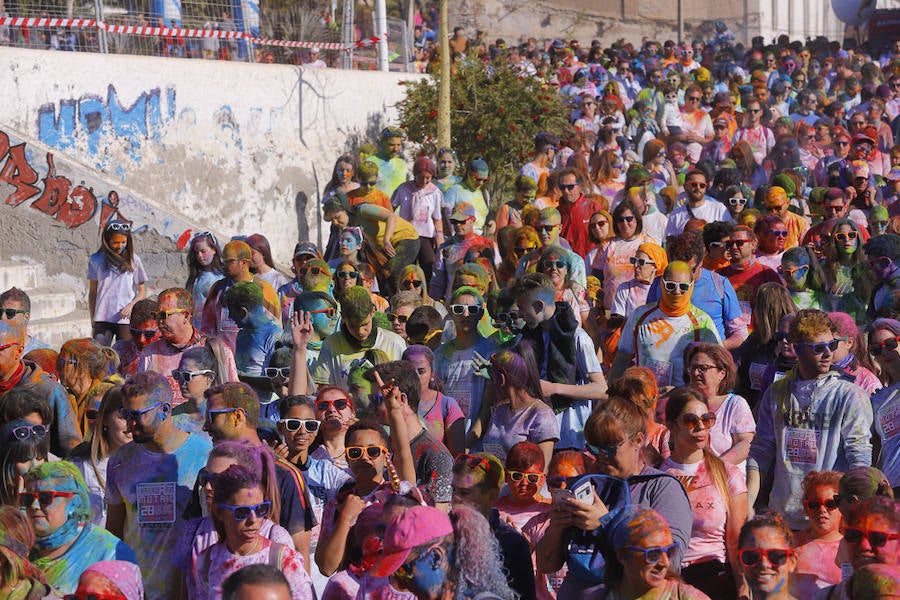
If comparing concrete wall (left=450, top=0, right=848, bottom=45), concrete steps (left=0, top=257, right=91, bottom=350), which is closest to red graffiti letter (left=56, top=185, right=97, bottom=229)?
concrete steps (left=0, top=257, right=91, bottom=350)

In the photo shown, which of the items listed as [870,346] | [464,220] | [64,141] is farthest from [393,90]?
[870,346]

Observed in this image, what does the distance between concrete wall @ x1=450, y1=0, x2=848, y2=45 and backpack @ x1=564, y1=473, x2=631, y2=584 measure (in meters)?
32.0

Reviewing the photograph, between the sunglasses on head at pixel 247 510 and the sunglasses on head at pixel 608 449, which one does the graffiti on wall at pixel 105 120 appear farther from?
the sunglasses on head at pixel 608 449

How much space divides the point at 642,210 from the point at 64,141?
6407mm

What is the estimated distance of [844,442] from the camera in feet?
20.4

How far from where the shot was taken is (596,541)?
450 centimetres

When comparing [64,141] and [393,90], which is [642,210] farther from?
[393,90]

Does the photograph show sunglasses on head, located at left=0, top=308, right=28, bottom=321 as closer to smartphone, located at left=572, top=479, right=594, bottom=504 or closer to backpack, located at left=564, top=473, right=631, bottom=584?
backpack, located at left=564, top=473, right=631, bottom=584

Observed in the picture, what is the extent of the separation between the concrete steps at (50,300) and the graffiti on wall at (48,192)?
0.55 meters

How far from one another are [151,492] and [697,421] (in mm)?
2266

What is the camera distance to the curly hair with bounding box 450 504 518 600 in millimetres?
4160

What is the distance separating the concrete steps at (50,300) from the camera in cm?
1232

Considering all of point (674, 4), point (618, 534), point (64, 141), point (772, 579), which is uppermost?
point (674, 4)

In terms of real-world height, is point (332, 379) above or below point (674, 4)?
below
